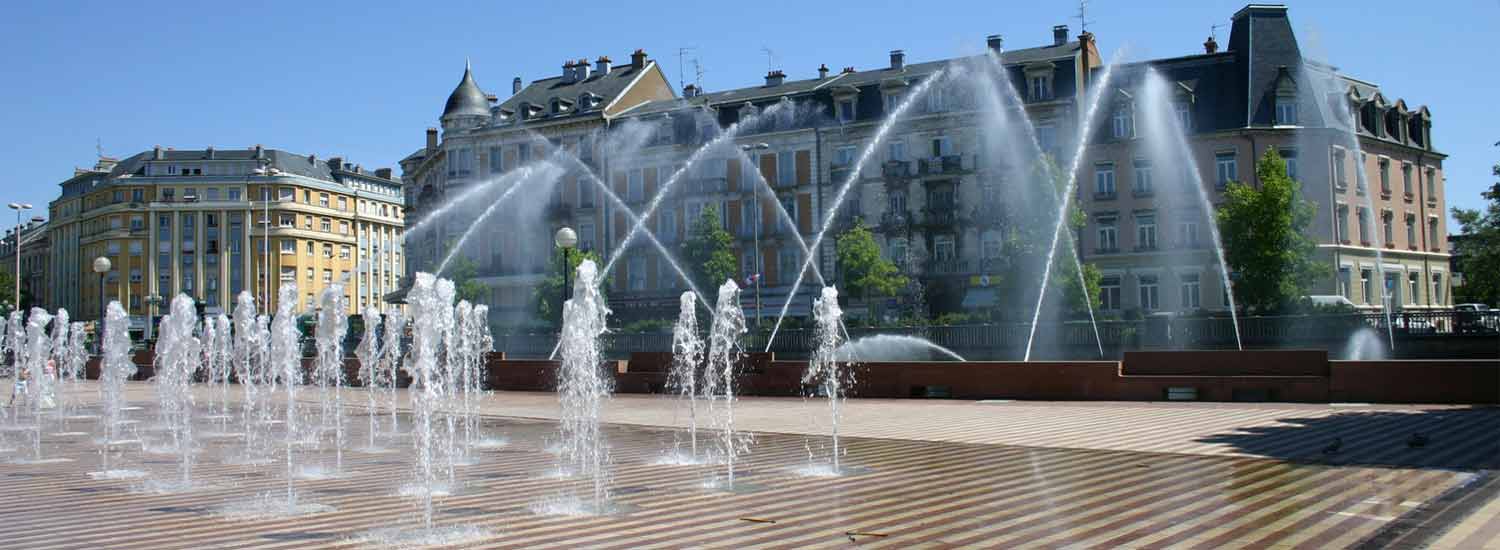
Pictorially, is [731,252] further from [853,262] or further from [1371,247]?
[1371,247]

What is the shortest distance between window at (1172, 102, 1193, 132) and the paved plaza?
3355cm

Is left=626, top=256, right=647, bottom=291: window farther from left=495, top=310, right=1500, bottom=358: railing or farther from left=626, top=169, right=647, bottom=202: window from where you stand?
left=495, top=310, right=1500, bottom=358: railing

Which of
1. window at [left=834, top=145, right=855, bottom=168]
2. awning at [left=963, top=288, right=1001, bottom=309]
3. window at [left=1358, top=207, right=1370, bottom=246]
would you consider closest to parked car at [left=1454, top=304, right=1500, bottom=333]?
window at [left=1358, top=207, right=1370, bottom=246]

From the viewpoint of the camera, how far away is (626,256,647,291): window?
5903cm

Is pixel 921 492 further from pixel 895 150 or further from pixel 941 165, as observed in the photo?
pixel 895 150

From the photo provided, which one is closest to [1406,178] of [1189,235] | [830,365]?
[1189,235]

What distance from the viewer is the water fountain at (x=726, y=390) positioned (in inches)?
531

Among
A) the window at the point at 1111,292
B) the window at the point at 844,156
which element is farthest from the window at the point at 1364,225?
the window at the point at 844,156

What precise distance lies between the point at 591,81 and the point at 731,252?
1540 centimetres

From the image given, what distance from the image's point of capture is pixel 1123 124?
50.2 meters

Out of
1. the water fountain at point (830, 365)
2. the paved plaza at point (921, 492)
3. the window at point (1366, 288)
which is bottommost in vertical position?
the paved plaza at point (921, 492)

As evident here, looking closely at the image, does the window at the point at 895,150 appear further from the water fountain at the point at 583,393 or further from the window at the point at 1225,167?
the water fountain at the point at 583,393

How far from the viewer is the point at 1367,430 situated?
1533 centimetres

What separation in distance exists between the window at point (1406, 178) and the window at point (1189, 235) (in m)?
11.5
